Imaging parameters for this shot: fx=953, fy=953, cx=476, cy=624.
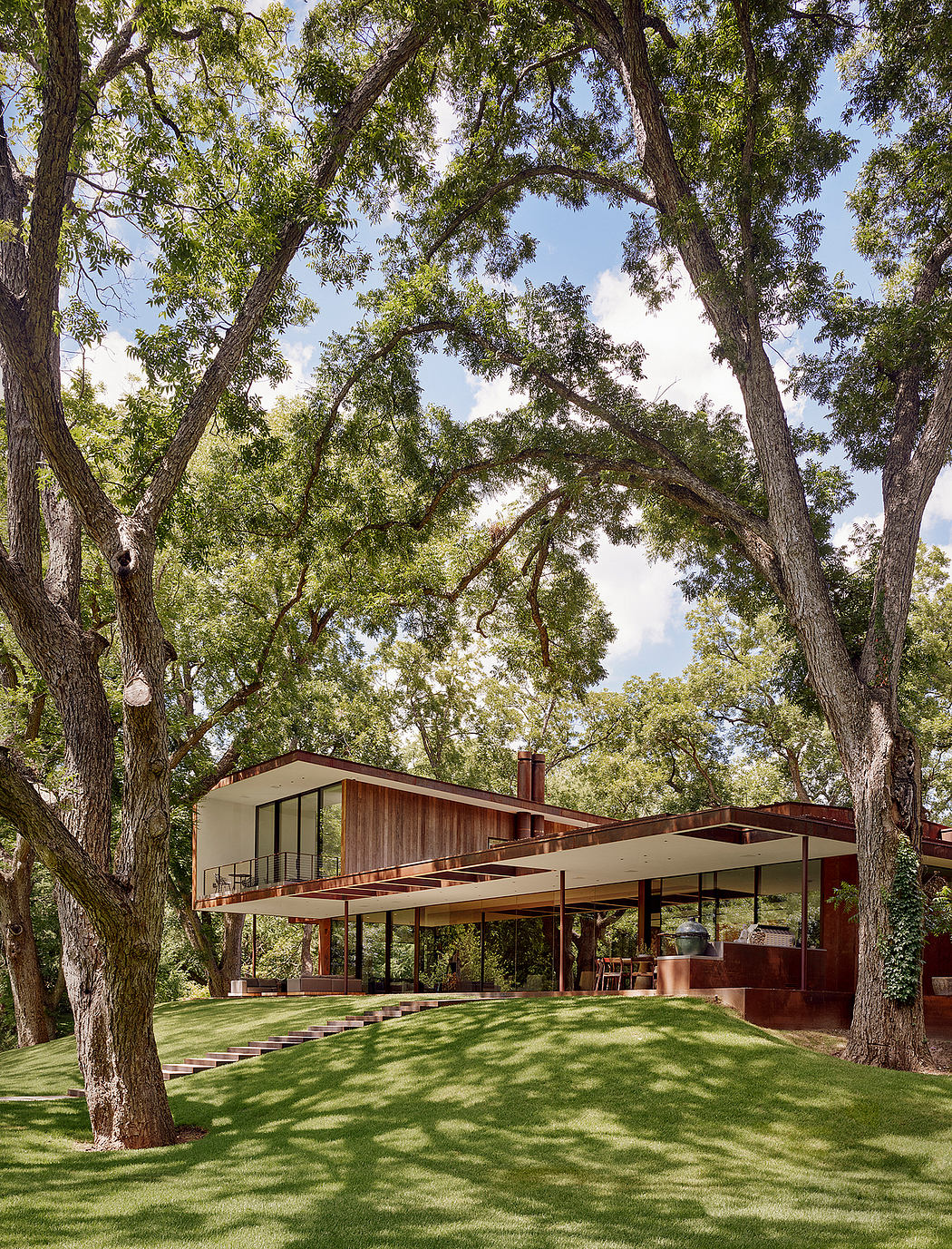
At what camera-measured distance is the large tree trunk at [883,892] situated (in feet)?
38.7

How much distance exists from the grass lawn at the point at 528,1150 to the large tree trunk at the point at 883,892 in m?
0.95

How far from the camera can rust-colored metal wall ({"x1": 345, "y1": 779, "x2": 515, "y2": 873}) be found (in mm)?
21828

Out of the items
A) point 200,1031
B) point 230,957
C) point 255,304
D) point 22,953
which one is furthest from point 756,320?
point 230,957

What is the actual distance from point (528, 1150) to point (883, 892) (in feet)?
19.9

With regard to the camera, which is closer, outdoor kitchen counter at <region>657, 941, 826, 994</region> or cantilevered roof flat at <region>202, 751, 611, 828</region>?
outdoor kitchen counter at <region>657, 941, 826, 994</region>

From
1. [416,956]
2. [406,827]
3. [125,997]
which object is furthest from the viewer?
[416,956]

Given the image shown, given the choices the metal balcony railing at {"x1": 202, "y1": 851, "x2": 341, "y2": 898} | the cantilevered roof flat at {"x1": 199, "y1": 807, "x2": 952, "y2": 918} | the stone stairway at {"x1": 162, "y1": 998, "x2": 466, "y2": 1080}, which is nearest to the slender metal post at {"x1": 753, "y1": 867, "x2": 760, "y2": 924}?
the cantilevered roof flat at {"x1": 199, "y1": 807, "x2": 952, "y2": 918}

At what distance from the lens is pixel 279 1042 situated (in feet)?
50.8

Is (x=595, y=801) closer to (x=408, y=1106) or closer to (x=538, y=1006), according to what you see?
(x=538, y=1006)

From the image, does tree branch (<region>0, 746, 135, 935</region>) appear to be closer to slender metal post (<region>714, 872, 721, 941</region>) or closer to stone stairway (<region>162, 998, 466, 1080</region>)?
stone stairway (<region>162, 998, 466, 1080</region>)

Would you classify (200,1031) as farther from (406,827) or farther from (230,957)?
(230,957)

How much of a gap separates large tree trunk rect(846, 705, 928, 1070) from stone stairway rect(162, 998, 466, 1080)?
7173 millimetres

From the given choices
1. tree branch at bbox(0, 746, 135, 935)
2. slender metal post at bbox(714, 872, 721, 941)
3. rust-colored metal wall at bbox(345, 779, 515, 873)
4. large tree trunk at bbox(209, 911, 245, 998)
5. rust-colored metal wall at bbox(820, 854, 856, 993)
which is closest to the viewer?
tree branch at bbox(0, 746, 135, 935)

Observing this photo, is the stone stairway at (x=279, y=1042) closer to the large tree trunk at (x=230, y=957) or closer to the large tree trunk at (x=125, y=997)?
the large tree trunk at (x=125, y=997)
